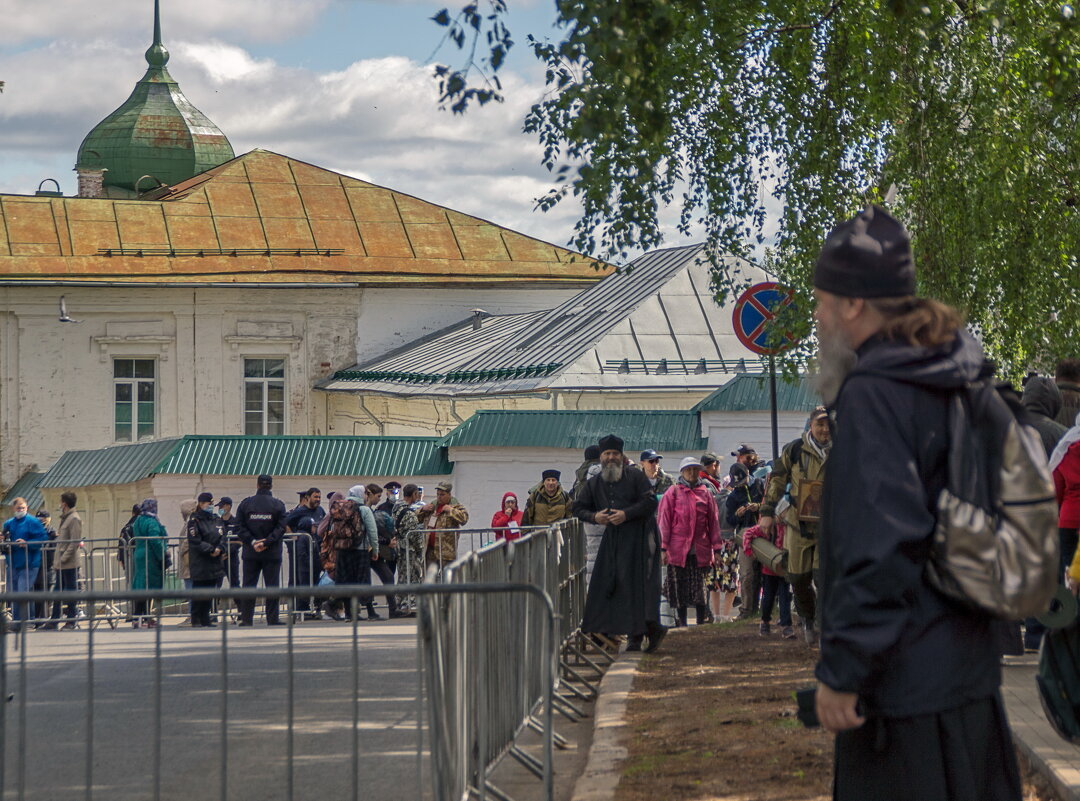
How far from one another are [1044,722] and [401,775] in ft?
10.0

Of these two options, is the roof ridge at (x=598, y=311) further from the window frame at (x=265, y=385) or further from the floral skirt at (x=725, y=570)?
the floral skirt at (x=725, y=570)

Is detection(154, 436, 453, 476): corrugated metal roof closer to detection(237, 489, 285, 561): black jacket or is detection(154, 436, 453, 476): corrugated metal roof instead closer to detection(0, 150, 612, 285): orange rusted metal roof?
detection(237, 489, 285, 561): black jacket

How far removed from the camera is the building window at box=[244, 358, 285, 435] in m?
43.9

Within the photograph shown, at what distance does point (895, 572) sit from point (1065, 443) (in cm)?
563

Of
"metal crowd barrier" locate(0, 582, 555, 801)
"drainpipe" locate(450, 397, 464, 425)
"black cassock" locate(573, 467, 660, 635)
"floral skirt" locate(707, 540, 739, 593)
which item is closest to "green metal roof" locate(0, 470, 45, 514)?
"drainpipe" locate(450, 397, 464, 425)

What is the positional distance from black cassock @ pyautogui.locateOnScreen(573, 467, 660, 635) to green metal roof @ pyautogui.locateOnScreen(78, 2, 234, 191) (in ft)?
141

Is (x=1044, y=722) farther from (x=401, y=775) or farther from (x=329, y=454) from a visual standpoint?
(x=329, y=454)

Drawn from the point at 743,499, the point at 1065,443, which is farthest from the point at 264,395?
the point at 1065,443

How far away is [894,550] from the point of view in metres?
3.43

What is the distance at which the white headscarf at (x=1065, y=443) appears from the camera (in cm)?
844

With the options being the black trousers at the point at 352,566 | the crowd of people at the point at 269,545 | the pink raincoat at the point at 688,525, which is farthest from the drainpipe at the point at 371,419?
the pink raincoat at the point at 688,525

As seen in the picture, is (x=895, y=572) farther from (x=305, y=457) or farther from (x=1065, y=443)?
(x=305, y=457)

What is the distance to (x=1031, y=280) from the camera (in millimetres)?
12500

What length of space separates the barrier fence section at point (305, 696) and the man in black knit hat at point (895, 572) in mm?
2290
